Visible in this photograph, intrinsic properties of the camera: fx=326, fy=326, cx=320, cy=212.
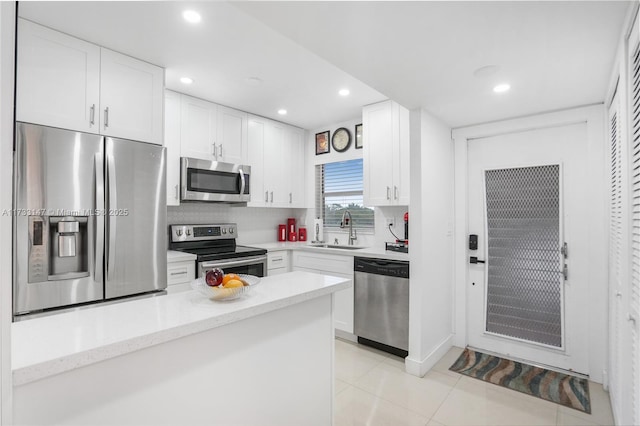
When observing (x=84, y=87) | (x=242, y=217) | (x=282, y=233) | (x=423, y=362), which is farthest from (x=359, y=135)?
(x=84, y=87)

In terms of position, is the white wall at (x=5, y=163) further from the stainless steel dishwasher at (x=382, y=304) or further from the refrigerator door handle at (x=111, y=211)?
the stainless steel dishwasher at (x=382, y=304)

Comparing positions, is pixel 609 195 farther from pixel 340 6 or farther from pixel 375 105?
pixel 340 6

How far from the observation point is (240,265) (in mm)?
3268

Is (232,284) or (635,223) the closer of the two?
(232,284)

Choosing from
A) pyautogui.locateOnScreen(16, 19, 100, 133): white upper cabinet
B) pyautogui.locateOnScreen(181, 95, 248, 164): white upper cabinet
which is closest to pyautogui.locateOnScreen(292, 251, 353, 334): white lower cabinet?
pyautogui.locateOnScreen(181, 95, 248, 164): white upper cabinet

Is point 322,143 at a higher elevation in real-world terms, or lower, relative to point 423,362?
higher

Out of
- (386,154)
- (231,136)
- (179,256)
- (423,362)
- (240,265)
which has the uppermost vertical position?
(231,136)

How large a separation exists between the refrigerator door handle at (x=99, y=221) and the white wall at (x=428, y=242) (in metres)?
2.35

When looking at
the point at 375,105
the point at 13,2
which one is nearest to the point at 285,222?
the point at 375,105

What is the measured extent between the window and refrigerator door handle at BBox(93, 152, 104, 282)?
2686 mm

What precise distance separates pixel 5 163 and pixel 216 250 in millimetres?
2839

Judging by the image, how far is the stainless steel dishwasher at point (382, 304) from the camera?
9.79 feet

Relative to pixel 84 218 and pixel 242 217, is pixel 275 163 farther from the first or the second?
pixel 84 218

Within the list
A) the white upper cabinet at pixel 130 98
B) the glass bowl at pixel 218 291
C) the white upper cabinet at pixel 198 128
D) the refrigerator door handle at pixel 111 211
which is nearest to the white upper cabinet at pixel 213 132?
the white upper cabinet at pixel 198 128
